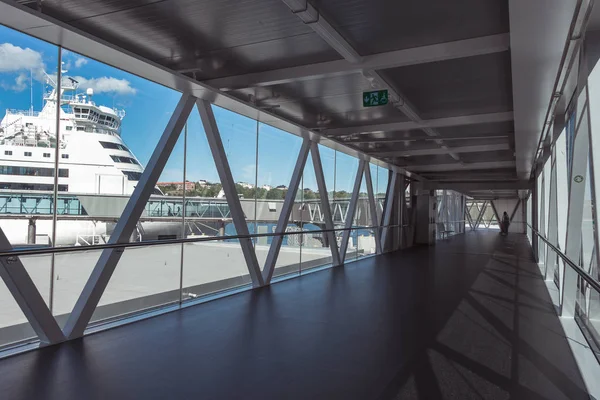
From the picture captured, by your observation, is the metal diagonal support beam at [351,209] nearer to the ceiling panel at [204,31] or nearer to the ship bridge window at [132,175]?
the ship bridge window at [132,175]

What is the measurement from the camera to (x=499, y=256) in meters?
12.7

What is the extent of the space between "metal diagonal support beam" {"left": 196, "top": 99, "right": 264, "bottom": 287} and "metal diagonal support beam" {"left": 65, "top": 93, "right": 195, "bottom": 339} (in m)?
0.41

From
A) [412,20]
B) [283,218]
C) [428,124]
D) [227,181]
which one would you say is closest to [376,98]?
[412,20]

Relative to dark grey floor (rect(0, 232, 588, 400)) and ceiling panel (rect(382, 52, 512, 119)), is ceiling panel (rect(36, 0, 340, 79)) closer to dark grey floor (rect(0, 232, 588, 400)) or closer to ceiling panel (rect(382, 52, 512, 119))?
ceiling panel (rect(382, 52, 512, 119))

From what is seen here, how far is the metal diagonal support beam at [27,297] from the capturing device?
3.64 metres

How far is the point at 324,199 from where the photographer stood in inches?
380

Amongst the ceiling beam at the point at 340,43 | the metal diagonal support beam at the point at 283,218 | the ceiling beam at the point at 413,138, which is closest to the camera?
the ceiling beam at the point at 340,43

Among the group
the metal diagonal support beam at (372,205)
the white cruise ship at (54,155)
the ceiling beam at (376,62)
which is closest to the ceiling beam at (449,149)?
the metal diagonal support beam at (372,205)

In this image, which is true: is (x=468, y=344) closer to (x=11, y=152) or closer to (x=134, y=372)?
(x=134, y=372)

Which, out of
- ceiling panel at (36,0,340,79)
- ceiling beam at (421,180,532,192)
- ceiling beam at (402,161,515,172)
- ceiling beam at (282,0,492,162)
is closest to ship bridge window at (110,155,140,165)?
ceiling panel at (36,0,340,79)

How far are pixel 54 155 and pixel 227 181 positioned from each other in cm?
264

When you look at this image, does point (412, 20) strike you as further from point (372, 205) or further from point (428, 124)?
point (372, 205)

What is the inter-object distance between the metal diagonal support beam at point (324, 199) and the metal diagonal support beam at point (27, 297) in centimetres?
610

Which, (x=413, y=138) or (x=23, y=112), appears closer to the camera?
(x=23, y=112)
